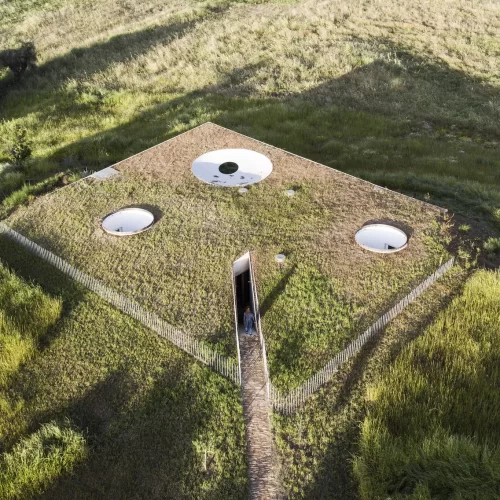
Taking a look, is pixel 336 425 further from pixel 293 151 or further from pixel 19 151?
pixel 19 151

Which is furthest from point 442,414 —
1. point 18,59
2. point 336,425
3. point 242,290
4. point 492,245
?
point 18,59

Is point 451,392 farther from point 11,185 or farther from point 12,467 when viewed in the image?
point 11,185

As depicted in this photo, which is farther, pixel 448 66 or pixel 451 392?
pixel 448 66

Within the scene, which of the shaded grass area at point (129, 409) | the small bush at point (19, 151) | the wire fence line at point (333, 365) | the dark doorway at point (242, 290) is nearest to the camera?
the shaded grass area at point (129, 409)

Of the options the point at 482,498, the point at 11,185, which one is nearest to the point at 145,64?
the point at 11,185

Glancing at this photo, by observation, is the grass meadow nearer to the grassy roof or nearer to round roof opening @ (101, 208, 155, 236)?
the grassy roof

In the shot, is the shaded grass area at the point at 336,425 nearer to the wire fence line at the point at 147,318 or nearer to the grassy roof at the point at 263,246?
the grassy roof at the point at 263,246

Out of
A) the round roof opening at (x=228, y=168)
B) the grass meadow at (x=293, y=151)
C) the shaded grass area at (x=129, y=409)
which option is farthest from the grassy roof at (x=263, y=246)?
the round roof opening at (x=228, y=168)
